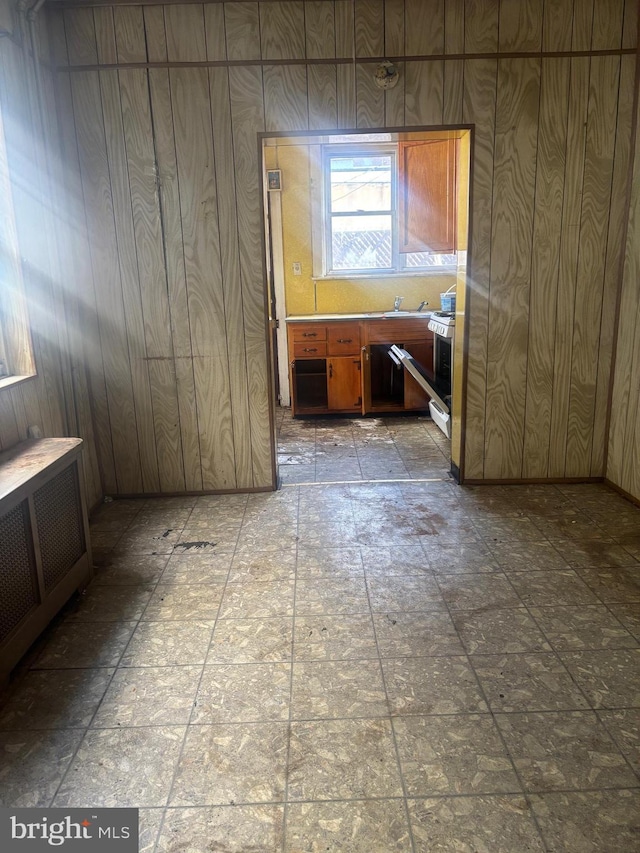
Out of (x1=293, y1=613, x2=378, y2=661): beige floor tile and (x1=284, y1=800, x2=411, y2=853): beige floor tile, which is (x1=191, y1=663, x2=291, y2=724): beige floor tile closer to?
(x1=293, y1=613, x2=378, y2=661): beige floor tile

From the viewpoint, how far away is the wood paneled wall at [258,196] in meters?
3.44

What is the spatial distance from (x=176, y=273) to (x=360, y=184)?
3.10 m

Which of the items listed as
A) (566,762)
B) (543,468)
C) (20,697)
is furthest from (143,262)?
(566,762)

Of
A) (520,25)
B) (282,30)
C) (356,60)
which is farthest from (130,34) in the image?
(520,25)

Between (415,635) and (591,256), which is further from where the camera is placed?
(591,256)

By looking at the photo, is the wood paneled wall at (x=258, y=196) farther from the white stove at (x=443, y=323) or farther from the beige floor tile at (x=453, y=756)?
the beige floor tile at (x=453, y=756)

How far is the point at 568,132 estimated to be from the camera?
357 cm

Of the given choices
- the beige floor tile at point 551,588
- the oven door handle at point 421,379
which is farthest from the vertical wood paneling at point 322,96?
the beige floor tile at point 551,588

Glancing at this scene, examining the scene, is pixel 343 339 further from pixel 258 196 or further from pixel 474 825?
pixel 474 825

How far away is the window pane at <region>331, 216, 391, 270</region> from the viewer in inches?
245

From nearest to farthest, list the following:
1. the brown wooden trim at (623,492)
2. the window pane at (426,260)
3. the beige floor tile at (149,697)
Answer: the beige floor tile at (149,697) < the brown wooden trim at (623,492) < the window pane at (426,260)

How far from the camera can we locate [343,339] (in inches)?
229

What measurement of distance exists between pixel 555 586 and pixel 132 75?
3.49 metres

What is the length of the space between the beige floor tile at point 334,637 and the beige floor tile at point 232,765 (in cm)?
40
